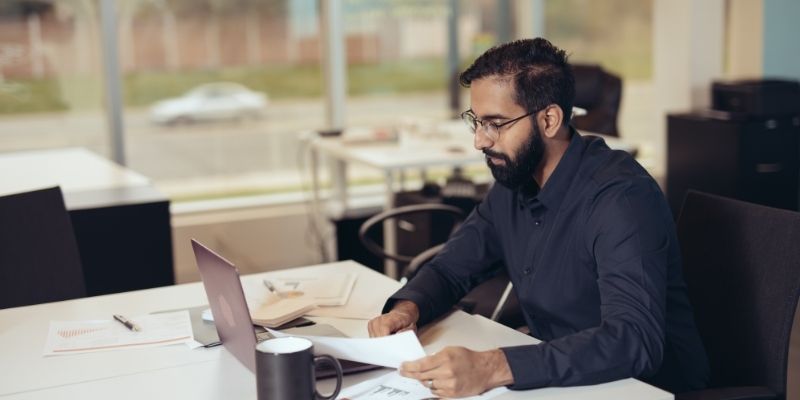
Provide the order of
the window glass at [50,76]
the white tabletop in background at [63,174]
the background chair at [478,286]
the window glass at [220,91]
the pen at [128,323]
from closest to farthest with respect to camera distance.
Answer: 1. the pen at [128,323]
2. the background chair at [478,286]
3. the white tabletop in background at [63,174]
4. the window glass at [50,76]
5. the window glass at [220,91]

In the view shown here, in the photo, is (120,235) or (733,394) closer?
(733,394)

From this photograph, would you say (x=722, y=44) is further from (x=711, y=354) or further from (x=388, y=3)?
(x=711, y=354)

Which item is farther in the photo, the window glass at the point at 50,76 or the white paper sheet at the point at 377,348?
the window glass at the point at 50,76

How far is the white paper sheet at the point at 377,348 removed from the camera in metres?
1.71

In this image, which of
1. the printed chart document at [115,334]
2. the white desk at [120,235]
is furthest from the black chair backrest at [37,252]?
the white desk at [120,235]

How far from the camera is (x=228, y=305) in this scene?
1788 millimetres

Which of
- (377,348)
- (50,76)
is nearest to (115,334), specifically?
(377,348)

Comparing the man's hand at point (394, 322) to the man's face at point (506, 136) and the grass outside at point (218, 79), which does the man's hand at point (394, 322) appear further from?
the grass outside at point (218, 79)

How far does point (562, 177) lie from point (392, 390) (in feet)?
2.10

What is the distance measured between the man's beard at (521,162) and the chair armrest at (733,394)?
1.79ft

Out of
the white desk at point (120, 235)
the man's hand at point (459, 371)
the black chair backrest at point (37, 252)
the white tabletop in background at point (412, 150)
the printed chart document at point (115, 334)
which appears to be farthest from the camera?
the white tabletop in background at point (412, 150)

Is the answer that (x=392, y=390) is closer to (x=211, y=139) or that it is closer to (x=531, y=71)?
(x=531, y=71)

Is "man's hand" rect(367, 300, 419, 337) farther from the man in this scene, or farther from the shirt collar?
the shirt collar

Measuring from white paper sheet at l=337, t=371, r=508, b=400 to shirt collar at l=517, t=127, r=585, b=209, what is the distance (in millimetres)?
531
